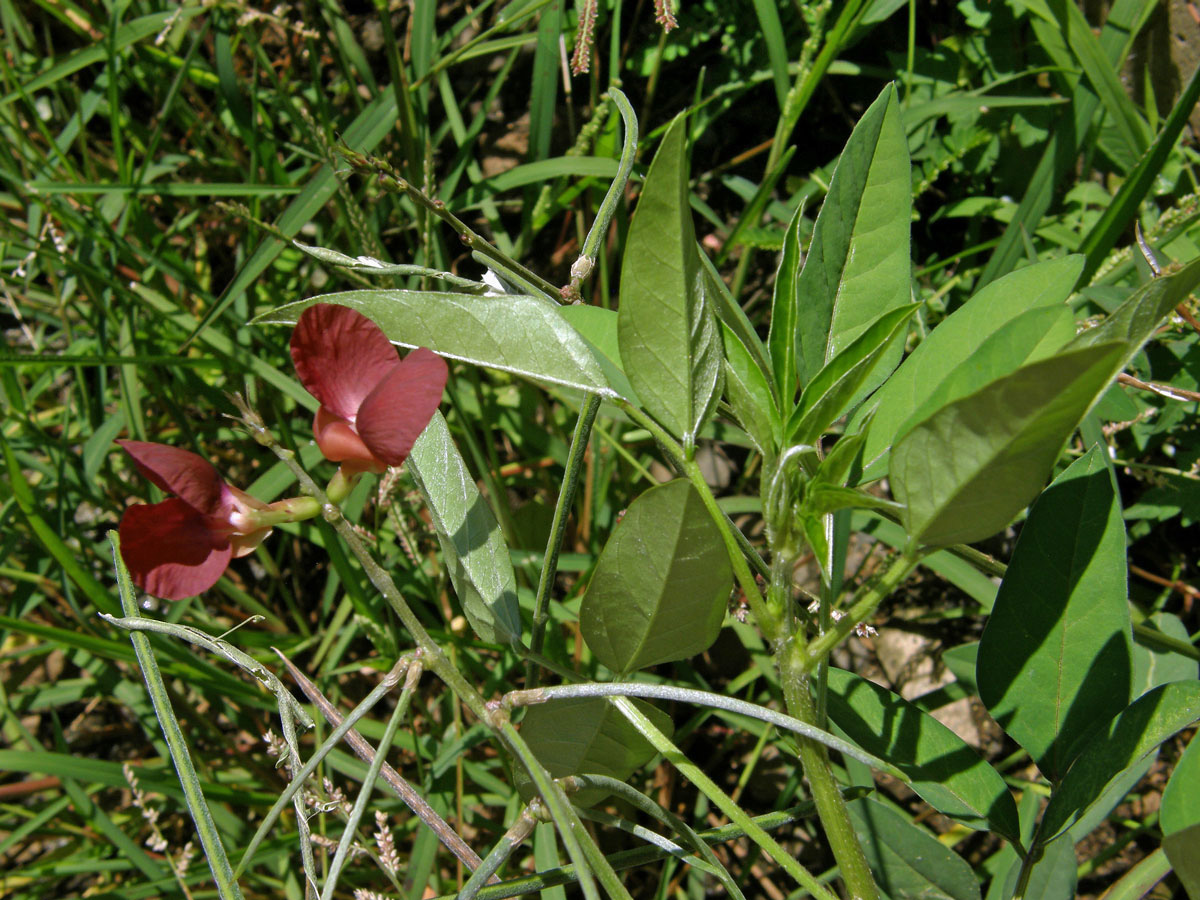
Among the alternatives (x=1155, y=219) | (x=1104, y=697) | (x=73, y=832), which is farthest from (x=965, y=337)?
(x=73, y=832)

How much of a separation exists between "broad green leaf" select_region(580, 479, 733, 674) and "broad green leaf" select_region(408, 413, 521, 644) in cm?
14

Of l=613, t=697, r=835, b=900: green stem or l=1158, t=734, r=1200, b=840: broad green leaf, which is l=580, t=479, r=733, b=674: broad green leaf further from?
l=1158, t=734, r=1200, b=840: broad green leaf

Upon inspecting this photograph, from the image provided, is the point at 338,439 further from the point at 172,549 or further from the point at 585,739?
the point at 585,739

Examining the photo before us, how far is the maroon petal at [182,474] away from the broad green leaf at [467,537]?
190 mm

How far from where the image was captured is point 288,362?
1684 millimetres

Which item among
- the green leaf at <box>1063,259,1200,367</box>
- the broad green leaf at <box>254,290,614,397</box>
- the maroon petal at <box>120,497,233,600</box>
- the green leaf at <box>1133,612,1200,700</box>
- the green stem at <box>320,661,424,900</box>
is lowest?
the green leaf at <box>1133,612,1200,700</box>

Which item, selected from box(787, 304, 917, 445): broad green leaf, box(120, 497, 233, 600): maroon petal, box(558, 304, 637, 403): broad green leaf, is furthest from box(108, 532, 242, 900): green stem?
box(787, 304, 917, 445): broad green leaf

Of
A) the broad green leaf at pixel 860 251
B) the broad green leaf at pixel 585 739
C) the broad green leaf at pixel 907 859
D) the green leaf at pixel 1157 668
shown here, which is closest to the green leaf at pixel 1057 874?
the broad green leaf at pixel 907 859

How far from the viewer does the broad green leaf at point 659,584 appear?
57 centimetres

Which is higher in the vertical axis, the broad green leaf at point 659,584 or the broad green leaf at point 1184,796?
the broad green leaf at point 659,584

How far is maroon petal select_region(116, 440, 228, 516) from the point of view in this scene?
0.63 metres

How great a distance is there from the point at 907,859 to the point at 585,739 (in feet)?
1.08

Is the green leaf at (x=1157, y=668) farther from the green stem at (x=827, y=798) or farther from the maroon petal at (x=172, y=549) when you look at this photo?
the maroon petal at (x=172, y=549)

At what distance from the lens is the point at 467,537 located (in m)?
0.82
